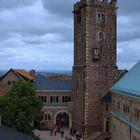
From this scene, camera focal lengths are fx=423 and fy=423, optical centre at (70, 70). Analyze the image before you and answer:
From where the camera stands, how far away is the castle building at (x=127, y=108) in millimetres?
46319

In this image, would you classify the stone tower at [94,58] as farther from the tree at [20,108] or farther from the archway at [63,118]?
the tree at [20,108]

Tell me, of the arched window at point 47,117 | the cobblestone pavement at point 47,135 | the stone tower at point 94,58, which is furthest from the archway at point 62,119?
the stone tower at point 94,58

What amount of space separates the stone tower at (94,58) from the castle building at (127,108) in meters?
9.08

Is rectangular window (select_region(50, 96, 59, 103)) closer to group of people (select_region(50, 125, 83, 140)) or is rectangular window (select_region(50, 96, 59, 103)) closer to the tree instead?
group of people (select_region(50, 125, 83, 140))

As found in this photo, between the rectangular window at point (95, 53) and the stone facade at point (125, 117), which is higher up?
the rectangular window at point (95, 53)

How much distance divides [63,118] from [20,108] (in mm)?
30047

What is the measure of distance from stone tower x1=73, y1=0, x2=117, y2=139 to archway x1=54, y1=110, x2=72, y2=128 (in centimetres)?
819

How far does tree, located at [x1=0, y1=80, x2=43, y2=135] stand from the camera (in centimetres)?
5638

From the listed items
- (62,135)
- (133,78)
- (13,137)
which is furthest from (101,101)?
(13,137)

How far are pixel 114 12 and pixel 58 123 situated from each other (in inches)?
1010

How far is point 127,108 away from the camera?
5144cm

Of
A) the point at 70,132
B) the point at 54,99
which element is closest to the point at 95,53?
the point at 70,132

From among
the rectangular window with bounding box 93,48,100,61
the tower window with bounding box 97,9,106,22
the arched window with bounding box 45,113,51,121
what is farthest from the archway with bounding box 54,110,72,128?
the tower window with bounding box 97,9,106,22

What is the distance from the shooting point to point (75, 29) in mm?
75938
